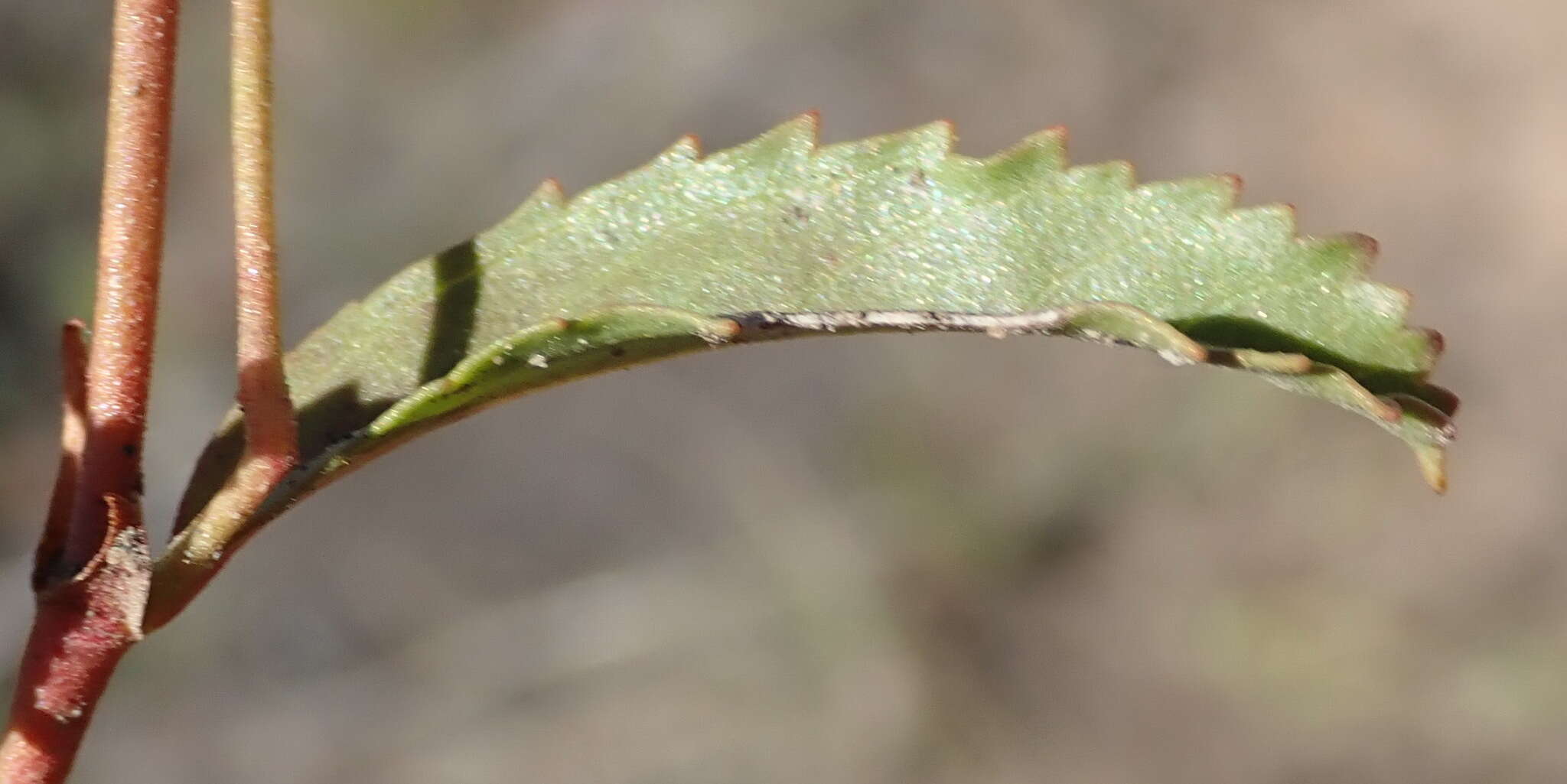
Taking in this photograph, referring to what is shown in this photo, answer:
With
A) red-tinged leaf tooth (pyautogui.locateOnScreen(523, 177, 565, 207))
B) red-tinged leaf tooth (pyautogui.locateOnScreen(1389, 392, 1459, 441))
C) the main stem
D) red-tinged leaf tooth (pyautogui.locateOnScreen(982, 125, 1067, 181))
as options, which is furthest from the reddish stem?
red-tinged leaf tooth (pyautogui.locateOnScreen(1389, 392, 1459, 441))

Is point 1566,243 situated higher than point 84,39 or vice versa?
point 84,39

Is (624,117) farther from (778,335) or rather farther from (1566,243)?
(778,335)

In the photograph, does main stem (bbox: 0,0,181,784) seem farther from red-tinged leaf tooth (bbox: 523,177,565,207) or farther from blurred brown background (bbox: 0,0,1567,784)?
blurred brown background (bbox: 0,0,1567,784)

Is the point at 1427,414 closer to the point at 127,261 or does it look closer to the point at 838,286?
the point at 838,286

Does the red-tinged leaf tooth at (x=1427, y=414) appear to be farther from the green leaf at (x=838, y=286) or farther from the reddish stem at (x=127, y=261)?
the reddish stem at (x=127, y=261)

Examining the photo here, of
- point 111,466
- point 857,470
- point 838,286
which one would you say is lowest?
point 111,466

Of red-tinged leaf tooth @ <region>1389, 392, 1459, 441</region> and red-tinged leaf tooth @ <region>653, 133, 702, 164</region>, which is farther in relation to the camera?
red-tinged leaf tooth @ <region>653, 133, 702, 164</region>

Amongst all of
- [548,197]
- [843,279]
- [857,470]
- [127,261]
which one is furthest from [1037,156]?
[857,470]

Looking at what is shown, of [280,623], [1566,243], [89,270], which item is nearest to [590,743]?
[280,623]
